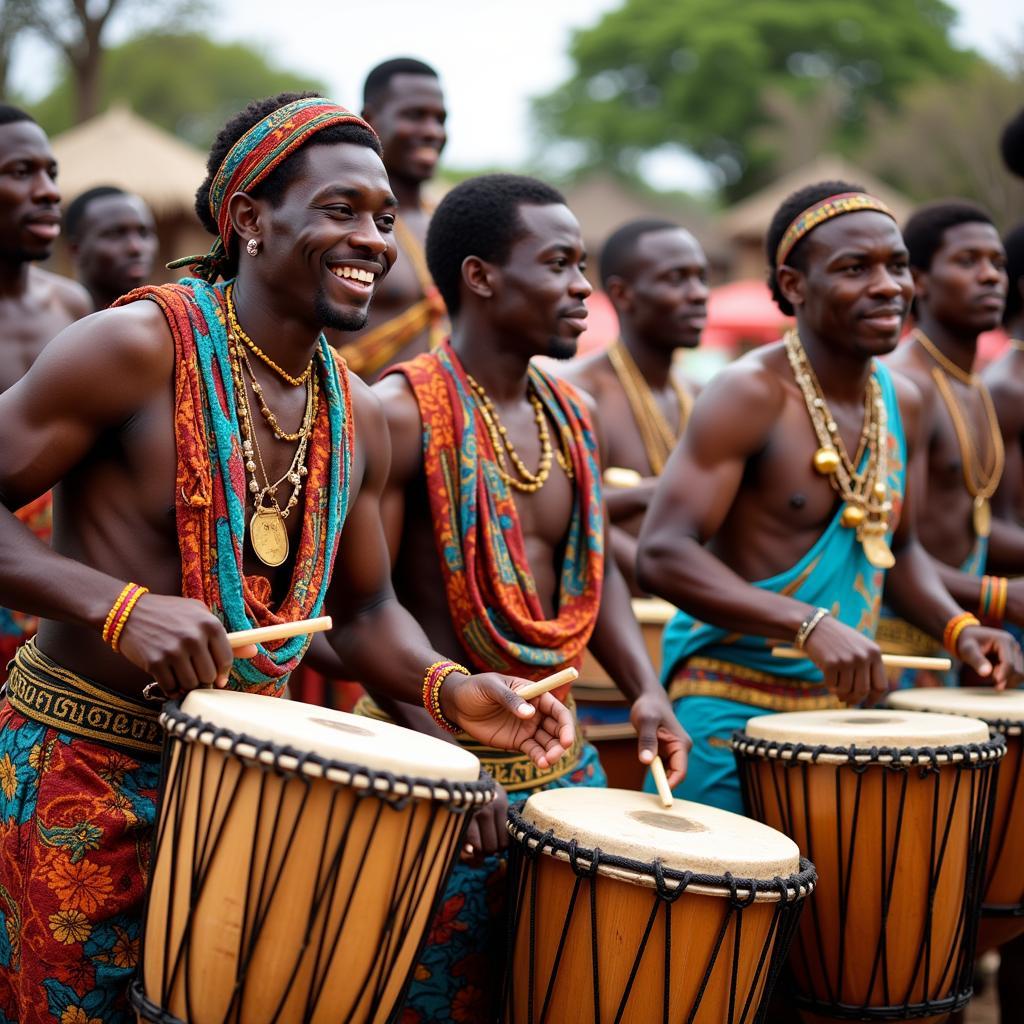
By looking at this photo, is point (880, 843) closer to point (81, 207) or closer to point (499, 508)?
point (499, 508)

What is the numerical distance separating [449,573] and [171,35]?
3500 centimetres

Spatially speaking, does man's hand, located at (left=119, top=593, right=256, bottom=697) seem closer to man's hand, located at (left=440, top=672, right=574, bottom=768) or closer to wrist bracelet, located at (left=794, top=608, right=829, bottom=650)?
man's hand, located at (left=440, top=672, right=574, bottom=768)

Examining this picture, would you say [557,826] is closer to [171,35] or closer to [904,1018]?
[904,1018]

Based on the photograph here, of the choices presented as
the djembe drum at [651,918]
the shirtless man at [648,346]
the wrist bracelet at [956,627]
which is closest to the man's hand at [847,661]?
the wrist bracelet at [956,627]

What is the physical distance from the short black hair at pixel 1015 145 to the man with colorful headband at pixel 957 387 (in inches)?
80.9

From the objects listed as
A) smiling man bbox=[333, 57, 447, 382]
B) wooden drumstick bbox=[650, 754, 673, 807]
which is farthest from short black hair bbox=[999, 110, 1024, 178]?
wooden drumstick bbox=[650, 754, 673, 807]

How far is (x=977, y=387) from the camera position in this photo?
6.22 meters

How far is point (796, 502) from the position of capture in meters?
4.56

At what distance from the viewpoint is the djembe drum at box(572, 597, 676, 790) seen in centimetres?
527

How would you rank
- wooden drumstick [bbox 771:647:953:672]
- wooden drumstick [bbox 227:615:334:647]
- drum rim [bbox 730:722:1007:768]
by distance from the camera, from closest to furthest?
1. wooden drumstick [bbox 227:615:334:647]
2. drum rim [bbox 730:722:1007:768]
3. wooden drumstick [bbox 771:647:953:672]

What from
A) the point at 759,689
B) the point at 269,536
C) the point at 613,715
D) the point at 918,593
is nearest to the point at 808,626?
the point at 759,689

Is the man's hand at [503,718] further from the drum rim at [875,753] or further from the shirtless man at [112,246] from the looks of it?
the shirtless man at [112,246]

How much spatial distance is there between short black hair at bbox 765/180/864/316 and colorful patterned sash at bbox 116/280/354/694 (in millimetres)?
2225

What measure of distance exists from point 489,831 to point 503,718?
14.4 inches
